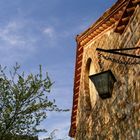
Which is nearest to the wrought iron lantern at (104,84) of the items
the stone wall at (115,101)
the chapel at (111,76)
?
the chapel at (111,76)

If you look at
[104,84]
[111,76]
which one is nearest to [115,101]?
[111,76]

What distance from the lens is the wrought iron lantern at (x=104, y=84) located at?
8.80m

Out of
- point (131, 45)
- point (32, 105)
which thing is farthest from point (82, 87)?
point (131, 45)

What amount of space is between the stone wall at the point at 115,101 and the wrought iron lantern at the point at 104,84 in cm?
87

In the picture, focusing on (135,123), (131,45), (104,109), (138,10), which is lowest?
(135,123)

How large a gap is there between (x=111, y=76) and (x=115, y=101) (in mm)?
1804

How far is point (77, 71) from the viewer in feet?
49.4

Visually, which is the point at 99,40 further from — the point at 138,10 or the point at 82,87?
the point at 138,10

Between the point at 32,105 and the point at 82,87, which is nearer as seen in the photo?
the point at 82,87

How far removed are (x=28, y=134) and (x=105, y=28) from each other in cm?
612

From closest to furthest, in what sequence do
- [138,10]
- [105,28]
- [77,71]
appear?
[138,10]
[105,28]
[77,71]

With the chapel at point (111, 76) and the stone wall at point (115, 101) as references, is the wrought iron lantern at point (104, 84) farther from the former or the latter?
the stone wall at point (115, 101)

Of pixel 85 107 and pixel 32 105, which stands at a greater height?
pixel 32 105

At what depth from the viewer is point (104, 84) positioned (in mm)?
8852
